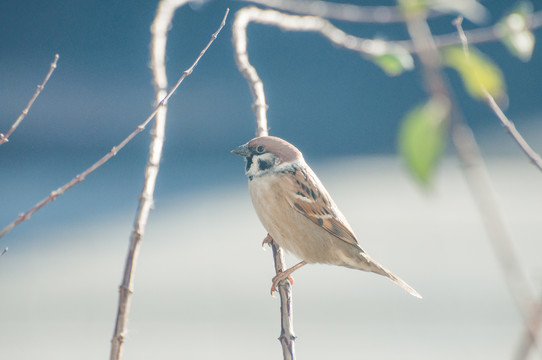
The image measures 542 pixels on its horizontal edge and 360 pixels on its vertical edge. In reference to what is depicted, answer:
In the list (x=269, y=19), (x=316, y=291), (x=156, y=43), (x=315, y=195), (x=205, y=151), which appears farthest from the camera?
(x=205, y=151)

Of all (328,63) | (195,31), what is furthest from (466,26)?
(195,31)

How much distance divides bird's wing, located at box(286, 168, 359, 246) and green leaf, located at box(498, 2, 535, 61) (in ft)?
3.32

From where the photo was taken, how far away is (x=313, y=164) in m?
5.18

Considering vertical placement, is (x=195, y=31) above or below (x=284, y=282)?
above

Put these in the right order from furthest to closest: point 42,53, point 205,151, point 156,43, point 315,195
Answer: point 205,151
point 42,53
point 315,195
point 156,43

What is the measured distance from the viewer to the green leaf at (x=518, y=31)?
756mm

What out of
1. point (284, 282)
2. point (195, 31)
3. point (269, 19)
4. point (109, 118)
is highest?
point (195, 31)

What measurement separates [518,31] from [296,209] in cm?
103

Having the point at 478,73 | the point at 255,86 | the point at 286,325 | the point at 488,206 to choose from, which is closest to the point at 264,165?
the point at 255,86

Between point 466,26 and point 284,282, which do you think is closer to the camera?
point 284,282

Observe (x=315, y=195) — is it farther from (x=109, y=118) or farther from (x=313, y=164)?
(x=109, y=118)

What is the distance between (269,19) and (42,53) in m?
4.25

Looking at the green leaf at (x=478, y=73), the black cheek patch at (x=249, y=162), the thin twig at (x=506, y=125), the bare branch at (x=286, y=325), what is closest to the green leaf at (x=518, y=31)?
the thin twig at (x=506, y=125)

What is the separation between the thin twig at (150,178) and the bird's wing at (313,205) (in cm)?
76
